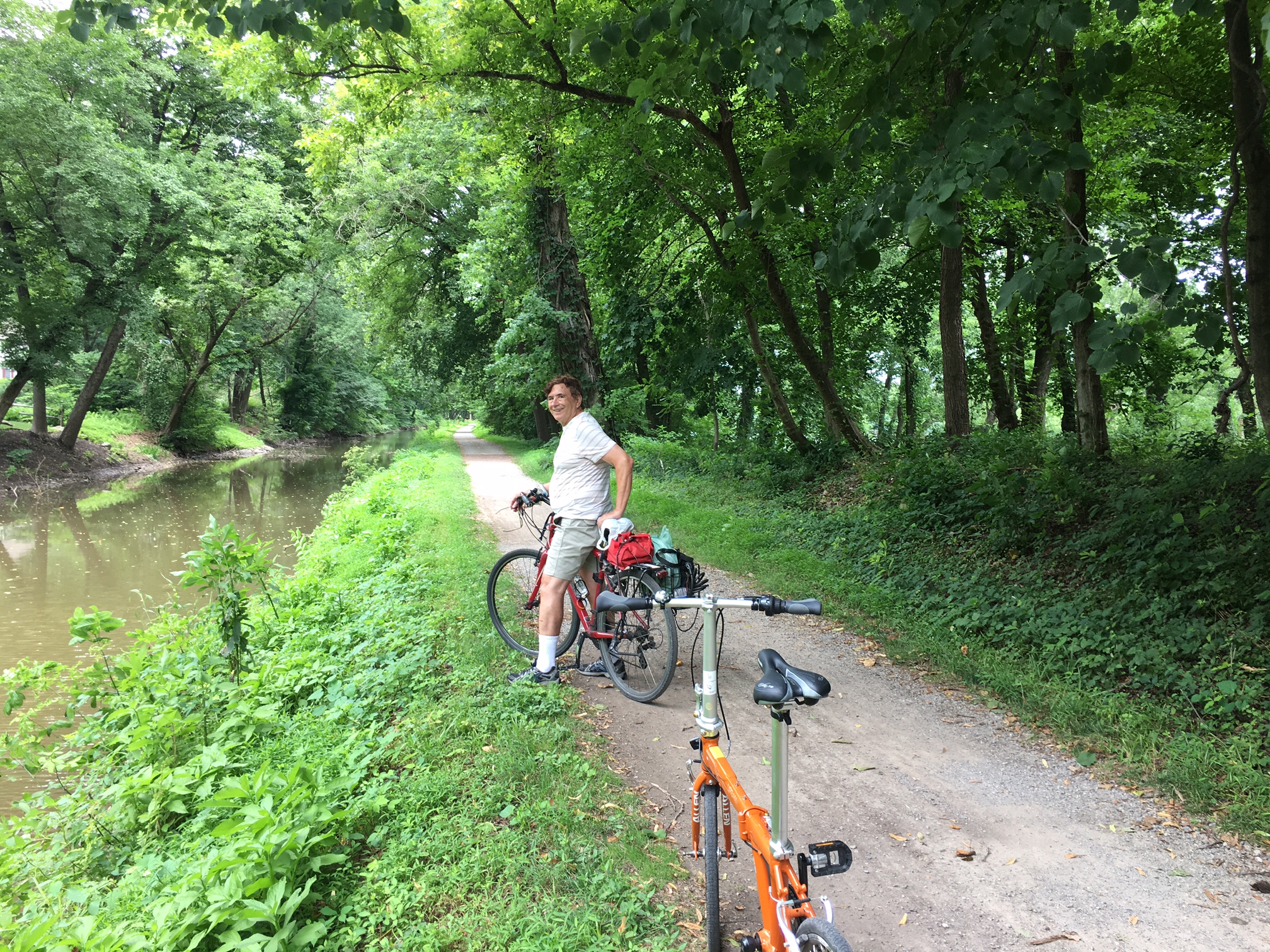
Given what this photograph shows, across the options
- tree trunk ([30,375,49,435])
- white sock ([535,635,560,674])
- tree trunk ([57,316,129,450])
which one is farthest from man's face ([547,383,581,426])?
tree trunk ([30,375,49,435])

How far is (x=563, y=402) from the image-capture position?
4531 mm

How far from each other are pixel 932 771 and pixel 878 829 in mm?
681

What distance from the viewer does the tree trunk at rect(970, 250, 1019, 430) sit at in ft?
41.3

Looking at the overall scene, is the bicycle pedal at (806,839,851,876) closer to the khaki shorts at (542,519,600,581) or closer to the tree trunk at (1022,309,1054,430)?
the khaki shorts at (542,519,600,581)

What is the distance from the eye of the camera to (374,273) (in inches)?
902

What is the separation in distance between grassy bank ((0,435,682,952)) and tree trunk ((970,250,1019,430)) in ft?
33.5

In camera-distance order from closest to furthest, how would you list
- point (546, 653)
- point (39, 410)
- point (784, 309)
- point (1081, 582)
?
point (546, 653) < point (1081, 582) < point (784, 309) < point (39, 410)

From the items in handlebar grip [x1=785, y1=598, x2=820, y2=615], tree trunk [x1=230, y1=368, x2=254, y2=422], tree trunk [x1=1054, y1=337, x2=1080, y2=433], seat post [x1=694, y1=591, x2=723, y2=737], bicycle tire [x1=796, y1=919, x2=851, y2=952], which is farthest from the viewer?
tree trunk [x1=230, y1=368, x2=254, y2=422]

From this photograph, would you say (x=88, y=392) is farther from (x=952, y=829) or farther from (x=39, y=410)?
(x=952, y=829)

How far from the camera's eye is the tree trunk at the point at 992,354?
1259cm

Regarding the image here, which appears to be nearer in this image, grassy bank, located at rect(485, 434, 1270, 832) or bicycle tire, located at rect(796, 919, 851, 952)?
bicycle tire, located at rect(796, 919, 851, 952)

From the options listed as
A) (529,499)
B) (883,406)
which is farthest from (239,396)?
(529,499)

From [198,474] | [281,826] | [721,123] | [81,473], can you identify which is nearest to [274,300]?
[198,474]

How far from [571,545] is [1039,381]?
39.2 ft
